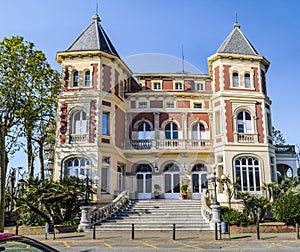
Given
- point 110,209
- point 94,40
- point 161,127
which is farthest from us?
point 161,127

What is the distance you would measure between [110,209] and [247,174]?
9.31 metres

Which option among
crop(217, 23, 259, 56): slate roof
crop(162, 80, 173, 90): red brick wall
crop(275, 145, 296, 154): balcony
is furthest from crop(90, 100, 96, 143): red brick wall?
crop(275, 145, 296, 154): balcony

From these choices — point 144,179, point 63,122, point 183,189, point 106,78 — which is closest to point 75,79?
point 106,78

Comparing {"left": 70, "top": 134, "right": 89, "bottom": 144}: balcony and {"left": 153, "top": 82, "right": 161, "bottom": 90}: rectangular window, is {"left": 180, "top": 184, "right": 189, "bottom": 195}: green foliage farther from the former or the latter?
{"left": 153, "top": 82, "right": 161, "bottom": 90}: rectangular window

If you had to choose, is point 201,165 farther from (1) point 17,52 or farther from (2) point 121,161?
(1) point 17,52

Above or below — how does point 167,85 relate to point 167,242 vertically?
above

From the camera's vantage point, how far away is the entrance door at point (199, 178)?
25656 millimetres

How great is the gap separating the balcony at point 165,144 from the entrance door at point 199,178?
165 cm

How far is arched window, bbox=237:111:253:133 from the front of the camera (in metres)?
24.0

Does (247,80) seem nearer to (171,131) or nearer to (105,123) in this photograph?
(171,131)

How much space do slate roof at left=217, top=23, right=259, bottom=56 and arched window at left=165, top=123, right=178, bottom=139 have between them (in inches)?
259

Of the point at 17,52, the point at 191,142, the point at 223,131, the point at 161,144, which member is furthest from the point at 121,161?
the point at 17,52

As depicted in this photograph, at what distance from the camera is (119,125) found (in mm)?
25359

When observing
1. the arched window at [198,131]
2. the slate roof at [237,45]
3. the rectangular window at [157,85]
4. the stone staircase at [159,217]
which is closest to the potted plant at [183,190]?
the stone staircase at [159,217]
